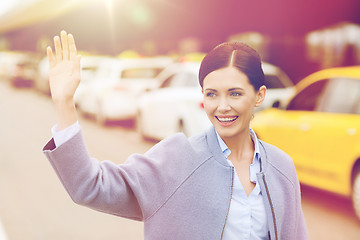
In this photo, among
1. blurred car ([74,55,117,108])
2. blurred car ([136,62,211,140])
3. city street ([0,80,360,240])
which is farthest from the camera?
blurred car ([74,55,117,108])

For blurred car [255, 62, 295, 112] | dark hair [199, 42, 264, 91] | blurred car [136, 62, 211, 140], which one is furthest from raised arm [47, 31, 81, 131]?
blurred car [255, 62, 295, 112]

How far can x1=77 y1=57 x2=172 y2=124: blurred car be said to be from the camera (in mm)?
13086

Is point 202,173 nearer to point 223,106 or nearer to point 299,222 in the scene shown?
point 223,106

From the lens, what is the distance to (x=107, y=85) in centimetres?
1328

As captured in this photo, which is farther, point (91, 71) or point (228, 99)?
point (91, 71)

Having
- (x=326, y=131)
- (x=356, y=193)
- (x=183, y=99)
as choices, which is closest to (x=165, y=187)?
(x=356, y=193)

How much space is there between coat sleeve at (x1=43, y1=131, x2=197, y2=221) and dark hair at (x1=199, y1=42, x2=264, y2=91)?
0.31 meters

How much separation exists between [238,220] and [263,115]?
5302 mm

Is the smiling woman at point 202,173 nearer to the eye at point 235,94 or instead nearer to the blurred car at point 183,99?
the eye at point 235,94

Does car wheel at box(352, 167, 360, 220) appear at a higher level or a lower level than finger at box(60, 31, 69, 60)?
lower

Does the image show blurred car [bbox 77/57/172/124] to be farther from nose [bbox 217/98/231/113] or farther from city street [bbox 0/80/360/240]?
nose [bbox 217/98/231/113]

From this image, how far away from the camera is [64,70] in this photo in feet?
5.97

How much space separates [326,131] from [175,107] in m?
3.87

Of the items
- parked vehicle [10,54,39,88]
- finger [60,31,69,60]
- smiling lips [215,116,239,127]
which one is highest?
finger [60,31,69,60]
